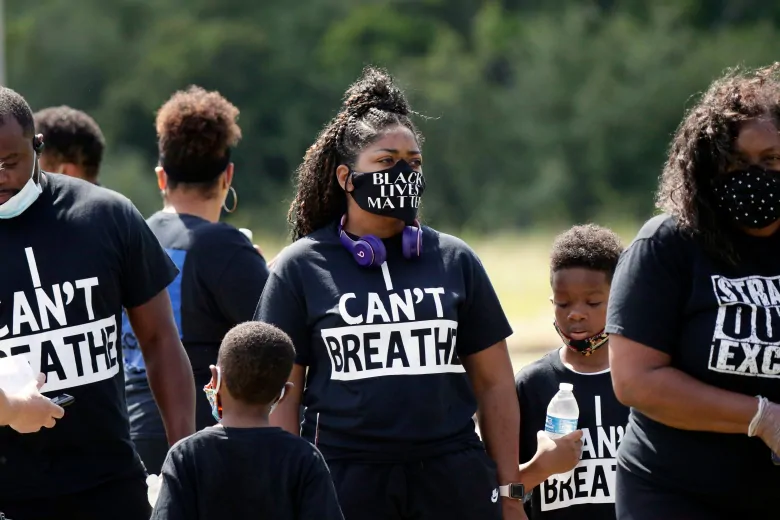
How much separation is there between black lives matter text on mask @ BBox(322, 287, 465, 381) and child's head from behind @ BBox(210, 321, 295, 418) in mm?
292

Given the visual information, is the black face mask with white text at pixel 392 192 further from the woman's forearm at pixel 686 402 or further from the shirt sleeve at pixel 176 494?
the shirt sleeve at pixel 176 494

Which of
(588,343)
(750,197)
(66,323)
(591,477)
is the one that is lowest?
(591,477)

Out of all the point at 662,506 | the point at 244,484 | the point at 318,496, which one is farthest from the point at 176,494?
the point at 662,506

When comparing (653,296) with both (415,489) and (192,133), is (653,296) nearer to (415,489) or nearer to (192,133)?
(415,489)

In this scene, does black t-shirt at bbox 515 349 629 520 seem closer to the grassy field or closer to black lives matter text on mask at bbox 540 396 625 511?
black lives matter text on mask at bbox 540 396 625 511

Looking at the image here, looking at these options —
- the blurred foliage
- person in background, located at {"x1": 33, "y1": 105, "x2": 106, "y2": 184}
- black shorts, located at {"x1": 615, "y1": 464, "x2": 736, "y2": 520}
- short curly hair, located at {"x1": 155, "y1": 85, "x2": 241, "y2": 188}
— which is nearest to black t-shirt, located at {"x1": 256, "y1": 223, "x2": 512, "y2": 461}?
black shorts, located at {"x1": 615, "y1": 464, "x2": 736, "y2": 520}

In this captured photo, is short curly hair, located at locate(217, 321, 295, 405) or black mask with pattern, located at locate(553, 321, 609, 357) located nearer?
short curly hair, located at locate(217, 321, 295, 405)

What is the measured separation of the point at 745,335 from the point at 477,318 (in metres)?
0.97

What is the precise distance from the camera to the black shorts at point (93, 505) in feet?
13.4

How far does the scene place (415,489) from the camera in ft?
14.1

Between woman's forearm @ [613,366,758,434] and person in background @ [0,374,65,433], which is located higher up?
person in background @ [0,374,65,433]

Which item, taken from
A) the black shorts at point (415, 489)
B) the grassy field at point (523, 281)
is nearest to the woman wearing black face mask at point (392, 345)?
the black shorts at point (415, 489)

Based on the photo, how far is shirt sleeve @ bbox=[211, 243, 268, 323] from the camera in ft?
18.3

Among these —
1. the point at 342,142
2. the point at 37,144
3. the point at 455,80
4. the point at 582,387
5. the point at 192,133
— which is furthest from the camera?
the point at 455,80
